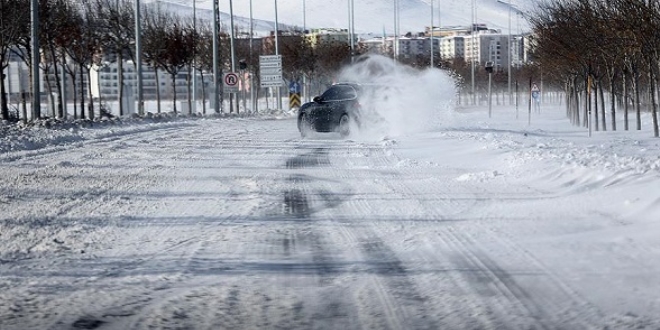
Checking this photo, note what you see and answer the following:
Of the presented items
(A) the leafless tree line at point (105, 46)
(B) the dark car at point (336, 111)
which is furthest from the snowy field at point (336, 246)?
(A) the leafless tree line at point (105, 46)

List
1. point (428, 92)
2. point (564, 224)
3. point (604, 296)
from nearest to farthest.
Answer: point (604, 296)
point (564, 224)
point (428, 92)

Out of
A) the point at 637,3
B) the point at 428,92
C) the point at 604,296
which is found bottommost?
the point at 604,296

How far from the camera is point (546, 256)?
26.5 feet

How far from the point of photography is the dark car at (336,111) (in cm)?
2833

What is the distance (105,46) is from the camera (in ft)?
170

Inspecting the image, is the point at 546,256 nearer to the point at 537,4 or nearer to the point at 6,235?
the point at 6,235

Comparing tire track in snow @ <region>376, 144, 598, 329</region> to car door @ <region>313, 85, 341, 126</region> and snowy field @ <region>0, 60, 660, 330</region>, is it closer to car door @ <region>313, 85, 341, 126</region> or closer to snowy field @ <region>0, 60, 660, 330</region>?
snowy field @ <region>0, 60, 660, 330</region>

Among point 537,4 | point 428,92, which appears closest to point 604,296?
point 428,92

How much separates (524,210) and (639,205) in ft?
4.46

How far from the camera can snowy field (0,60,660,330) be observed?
616 centimetres

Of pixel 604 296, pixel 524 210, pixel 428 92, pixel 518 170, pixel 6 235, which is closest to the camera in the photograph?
pixel 604 296

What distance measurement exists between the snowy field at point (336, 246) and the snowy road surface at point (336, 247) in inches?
1.1

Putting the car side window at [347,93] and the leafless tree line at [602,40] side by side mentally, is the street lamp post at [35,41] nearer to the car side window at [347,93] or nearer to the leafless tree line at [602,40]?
the car side window at [347,93]

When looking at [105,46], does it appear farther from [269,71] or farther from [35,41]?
[35,41]
